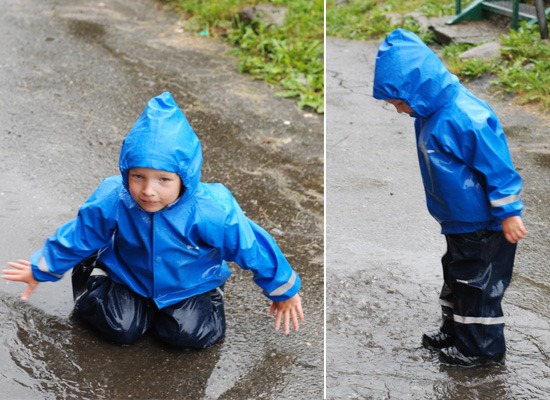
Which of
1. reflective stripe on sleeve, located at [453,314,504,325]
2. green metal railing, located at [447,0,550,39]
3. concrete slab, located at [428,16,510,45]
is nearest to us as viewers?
reflective stripe on sleeve, located at [453,314,504,325]

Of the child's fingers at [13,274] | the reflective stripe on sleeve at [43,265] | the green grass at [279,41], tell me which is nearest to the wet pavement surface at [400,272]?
the green grass at [279,41]

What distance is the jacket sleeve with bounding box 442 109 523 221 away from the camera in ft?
10.3

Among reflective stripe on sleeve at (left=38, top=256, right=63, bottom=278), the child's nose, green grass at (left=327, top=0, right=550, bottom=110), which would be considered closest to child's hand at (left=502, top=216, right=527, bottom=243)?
the child's nose

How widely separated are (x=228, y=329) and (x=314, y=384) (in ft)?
1.74

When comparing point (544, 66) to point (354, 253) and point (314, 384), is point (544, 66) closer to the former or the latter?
point (354, 253)

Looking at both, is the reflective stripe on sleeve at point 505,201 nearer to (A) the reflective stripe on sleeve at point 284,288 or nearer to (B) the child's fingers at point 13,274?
(A) the reflective stripe on sleeve at point 284,288

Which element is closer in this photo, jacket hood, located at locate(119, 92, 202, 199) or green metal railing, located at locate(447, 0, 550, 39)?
jacket hood, located at locate(119, 92, 202, 199)

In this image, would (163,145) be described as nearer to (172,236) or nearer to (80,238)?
(172,236)

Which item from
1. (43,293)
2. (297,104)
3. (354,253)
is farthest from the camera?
(297,104)

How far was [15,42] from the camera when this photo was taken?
7273 mm

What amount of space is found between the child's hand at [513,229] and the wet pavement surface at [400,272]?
2.19 feet

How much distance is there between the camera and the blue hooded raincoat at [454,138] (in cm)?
316

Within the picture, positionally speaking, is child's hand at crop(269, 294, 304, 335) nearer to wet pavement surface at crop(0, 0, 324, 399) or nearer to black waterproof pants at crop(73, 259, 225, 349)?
wet pavement surface at crop(0, 0, 324, 399)

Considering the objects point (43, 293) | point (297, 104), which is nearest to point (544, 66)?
point (297, 104)
